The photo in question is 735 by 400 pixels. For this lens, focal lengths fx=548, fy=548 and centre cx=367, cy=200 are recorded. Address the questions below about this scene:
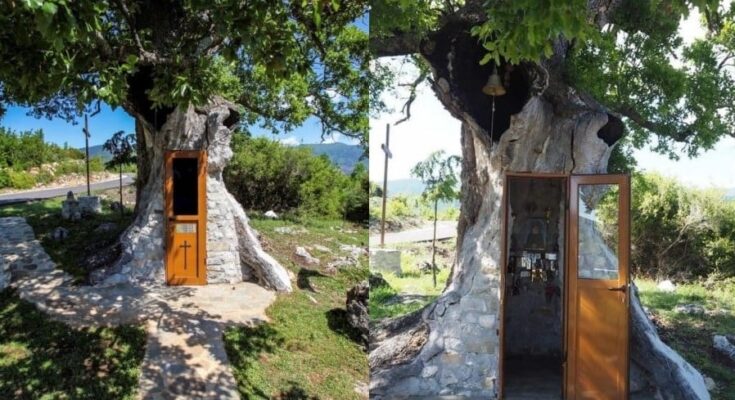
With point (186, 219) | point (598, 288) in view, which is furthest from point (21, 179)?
point (598, 288)

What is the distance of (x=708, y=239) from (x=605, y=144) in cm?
125

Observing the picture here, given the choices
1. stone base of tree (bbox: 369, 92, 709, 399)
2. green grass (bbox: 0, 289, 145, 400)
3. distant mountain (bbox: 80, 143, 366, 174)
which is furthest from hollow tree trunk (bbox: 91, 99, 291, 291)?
stone base of tree (bbox: 369, 92, 709, 399)

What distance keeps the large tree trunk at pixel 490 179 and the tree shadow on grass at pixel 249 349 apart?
75 cm

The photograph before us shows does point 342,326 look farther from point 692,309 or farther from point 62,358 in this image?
point 692,309

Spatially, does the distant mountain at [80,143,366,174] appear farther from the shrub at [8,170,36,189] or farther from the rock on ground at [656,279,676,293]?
the rock on ground at [656,279,676,293]

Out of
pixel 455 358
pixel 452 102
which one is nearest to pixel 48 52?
pixel 452 102

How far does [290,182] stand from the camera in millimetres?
5391

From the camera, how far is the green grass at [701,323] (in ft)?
11.3

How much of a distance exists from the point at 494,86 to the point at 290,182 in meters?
2.76

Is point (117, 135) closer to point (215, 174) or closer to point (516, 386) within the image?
point (215, 174)

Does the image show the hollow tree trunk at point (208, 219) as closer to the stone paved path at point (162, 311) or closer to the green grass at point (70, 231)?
the stone paved path at point (162, 311)

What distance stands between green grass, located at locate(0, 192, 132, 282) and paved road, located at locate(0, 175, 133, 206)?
2.1 inches

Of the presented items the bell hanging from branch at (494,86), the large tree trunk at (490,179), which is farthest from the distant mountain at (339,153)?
the bell hanging from branch at (494,86)

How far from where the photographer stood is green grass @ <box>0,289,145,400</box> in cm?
302
